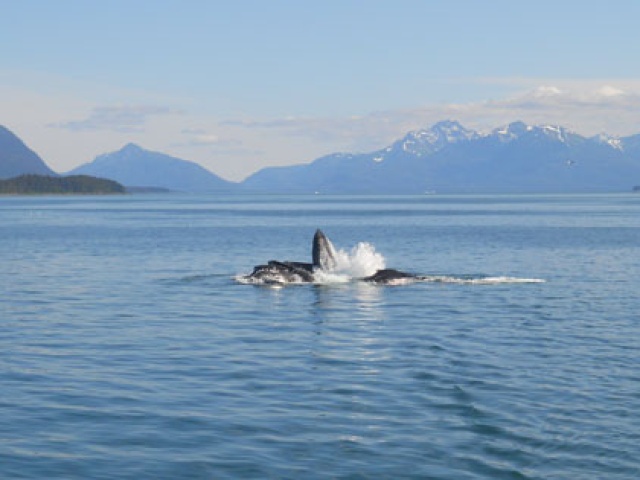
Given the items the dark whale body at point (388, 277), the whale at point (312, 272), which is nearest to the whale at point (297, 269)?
the whale at point (312, 272)

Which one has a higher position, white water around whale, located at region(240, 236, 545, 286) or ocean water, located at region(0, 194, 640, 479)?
white water around whale, located at region(240, 236, 545, 286)

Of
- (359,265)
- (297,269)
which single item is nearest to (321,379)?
(297,269)

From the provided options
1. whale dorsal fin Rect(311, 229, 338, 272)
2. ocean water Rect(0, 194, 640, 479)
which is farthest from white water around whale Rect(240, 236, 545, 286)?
ocean water Rect(0, 194, 640, 479)

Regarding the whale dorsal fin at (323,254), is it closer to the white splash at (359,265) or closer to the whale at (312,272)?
the whale at (312,272)

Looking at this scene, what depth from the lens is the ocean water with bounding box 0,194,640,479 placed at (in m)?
17.4

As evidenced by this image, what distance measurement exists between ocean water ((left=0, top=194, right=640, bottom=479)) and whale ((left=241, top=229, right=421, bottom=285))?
1073 mm

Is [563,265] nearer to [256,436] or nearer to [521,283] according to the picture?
[521,283]

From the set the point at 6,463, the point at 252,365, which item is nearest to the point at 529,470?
the point at 6,463

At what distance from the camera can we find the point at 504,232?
117m

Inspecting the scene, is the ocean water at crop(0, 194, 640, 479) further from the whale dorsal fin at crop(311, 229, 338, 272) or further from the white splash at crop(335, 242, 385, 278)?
the white splash at crop(335, 242, 385, 278)

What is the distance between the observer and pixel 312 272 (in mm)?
48531

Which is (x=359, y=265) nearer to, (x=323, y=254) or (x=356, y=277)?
(x=356, y=277)

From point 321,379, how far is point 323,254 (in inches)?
978

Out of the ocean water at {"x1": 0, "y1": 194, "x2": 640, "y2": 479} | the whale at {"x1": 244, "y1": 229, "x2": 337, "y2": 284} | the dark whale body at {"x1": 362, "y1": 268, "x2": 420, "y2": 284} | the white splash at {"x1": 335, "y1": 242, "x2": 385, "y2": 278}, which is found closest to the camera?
the ocean water at {"x1": 0, "y1": 194, "x2": 640, "y2": 479}
